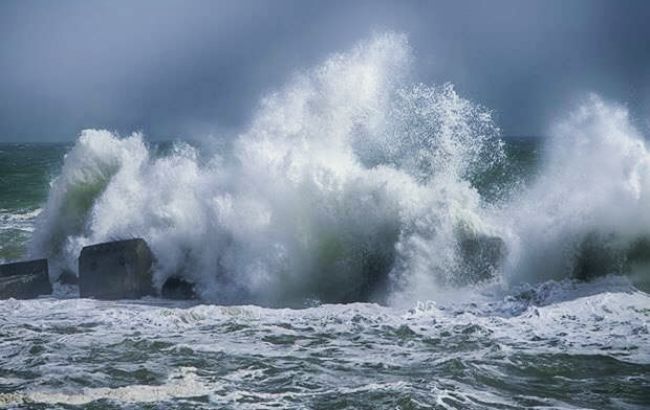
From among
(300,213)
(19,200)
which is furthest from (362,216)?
(19,200)

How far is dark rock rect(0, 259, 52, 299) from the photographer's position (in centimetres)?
1078

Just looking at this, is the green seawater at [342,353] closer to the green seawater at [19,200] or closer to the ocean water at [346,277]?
the ocean water at [346,277]

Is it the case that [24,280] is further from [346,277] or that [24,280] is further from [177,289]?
[346,277]

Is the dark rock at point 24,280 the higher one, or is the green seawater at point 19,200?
the green seawater at point 19,200

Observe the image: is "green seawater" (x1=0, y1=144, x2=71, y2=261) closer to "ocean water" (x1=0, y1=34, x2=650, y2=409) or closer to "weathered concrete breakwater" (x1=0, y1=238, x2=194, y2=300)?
"ocean water" (x1=0, y1=34, x2=650, y2=409)

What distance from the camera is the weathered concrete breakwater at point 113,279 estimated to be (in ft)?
34.7

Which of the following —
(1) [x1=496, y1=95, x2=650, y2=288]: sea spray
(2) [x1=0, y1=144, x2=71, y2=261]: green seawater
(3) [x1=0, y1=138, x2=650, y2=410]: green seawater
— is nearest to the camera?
(3) [x1=0, y1=138, x2=650, y2=410]: green seawater

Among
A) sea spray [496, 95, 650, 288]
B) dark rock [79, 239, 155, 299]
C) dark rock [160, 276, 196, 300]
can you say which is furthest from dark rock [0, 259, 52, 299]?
sea spray [496, 95, 650, 288]

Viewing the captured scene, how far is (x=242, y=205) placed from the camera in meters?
11.8

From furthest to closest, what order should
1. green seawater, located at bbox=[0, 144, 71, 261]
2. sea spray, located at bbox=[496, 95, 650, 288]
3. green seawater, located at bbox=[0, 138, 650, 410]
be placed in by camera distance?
green seawater, located at bbox=[0, 144, 71, 261], sea spray, located at bbox=[496, 95, 650, 288], green seawater, located at bbox=[0, 138, 650, 410]

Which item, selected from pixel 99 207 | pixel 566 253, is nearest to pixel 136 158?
pixel 99 207

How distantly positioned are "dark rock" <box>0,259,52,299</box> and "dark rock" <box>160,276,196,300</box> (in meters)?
2.00

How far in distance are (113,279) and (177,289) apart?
0.92 meters

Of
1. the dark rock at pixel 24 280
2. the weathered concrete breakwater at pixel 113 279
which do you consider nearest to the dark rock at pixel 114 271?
the weathered concrete breakwater at pixel 113 279
